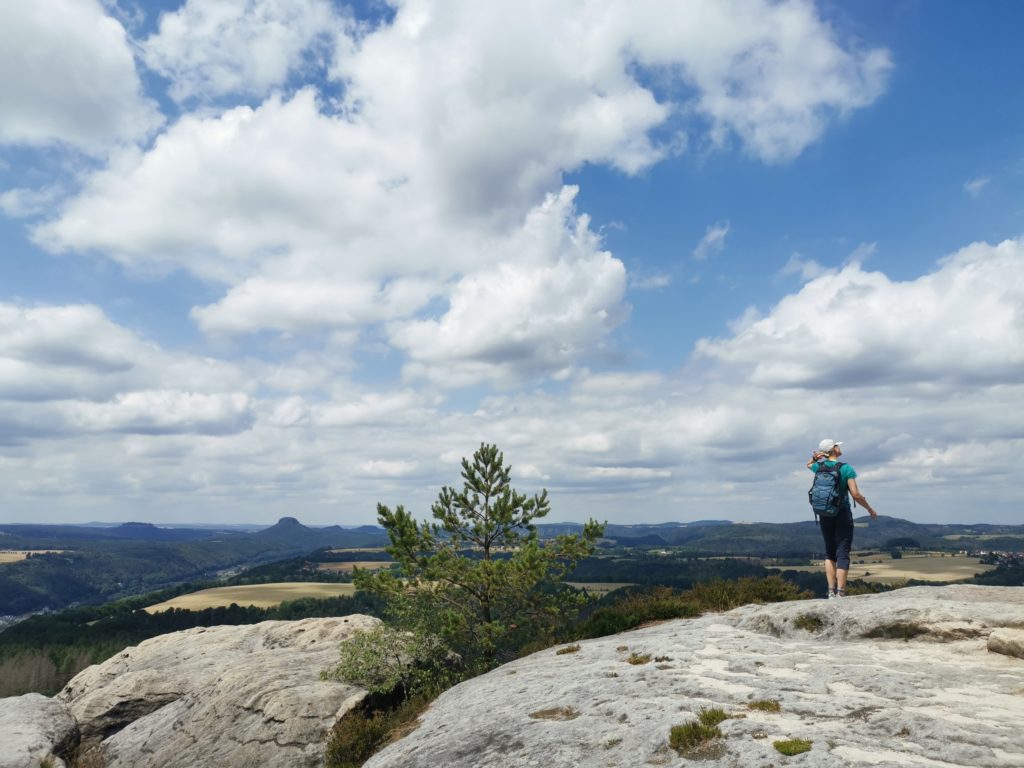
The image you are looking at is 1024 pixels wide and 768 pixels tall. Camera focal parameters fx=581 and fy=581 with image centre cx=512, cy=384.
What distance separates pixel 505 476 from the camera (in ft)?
82.6

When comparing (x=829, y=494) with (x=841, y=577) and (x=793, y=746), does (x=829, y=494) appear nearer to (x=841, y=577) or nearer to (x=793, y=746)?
(x=841, y=577)

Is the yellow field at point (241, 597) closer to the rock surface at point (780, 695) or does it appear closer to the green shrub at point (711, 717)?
the rock surface at point (780, 695)

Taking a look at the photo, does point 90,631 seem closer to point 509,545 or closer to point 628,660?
point 509,545

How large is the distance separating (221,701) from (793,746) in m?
21.0

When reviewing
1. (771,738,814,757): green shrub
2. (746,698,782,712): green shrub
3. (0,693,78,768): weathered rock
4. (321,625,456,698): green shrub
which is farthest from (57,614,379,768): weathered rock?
(771,738,814,757): green shrub

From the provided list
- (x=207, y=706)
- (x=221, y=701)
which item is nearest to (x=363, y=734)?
(x=221, y=701)

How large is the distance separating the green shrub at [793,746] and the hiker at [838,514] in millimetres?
9710

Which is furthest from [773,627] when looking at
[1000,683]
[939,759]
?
[939,759]

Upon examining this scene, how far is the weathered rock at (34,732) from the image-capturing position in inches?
851

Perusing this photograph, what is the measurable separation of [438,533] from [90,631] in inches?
6009

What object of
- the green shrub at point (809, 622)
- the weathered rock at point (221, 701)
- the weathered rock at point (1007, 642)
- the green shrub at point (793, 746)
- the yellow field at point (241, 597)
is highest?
the weathered rock at point (1007, 642)

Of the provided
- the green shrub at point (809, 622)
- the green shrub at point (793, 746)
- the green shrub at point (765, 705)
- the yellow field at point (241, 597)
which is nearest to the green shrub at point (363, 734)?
the green shrub at point (765, 705)

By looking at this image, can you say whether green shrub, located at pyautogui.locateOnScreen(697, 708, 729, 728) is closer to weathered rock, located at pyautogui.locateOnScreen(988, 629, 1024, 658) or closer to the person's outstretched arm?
weathered rock, located at pyautogui.locateOnScreen(988, 629, 1024, 658)

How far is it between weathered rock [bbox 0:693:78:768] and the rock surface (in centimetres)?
1757
